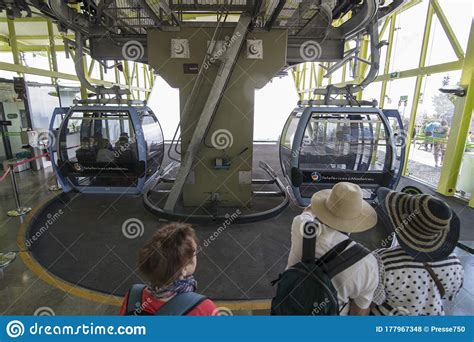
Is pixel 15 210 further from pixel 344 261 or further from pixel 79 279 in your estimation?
pixel 344 261

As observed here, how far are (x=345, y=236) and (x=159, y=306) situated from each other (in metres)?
0.87

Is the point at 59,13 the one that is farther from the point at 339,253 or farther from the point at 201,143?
the point at 339,253

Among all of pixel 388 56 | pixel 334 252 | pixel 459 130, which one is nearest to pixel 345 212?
pixel 334 252

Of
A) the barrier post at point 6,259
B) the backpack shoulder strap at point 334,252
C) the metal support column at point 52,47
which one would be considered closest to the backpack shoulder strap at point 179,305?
the backpack shoulder strap at point 334,252

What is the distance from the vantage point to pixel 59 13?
10.8 feet

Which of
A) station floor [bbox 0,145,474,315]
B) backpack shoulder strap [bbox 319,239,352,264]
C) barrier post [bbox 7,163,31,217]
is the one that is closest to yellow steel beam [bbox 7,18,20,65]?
barrier post [bbox 7,163,31,217]

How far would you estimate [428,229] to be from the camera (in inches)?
47.2

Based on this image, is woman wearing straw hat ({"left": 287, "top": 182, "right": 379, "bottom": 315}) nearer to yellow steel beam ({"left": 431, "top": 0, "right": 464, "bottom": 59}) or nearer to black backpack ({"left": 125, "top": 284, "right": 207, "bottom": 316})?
black backpack ({"left": 125, "top": 284, "right": 207, "bottom": 316})

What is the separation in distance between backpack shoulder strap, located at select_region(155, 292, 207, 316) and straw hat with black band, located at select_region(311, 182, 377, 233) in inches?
27.7

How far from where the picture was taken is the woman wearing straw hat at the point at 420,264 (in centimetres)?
120

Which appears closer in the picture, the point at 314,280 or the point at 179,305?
the point at 179,305

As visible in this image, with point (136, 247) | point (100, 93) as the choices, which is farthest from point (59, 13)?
point (136, 247)

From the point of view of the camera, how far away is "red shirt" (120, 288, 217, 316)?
1.00 m

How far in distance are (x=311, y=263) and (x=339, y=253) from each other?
0.13m
